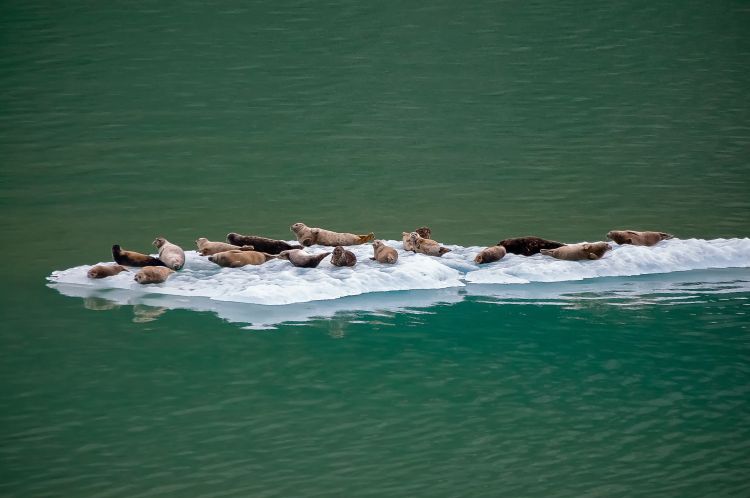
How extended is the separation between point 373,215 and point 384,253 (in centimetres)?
400

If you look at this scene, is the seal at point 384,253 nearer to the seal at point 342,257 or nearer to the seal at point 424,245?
the seal at point 342,257

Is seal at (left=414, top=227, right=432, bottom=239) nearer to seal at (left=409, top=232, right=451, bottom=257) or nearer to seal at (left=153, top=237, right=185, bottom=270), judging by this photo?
seal at (left=409, top=232, right=451, bottom=257)

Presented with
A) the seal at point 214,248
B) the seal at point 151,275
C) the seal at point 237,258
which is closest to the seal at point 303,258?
the seal at point 237,258

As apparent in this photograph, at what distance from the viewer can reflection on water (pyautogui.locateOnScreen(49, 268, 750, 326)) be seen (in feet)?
47.4

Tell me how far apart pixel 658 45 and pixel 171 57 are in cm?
1076

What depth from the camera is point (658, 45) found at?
99.3 ft

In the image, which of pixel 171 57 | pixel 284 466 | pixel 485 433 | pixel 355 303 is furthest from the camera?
pixel 171 57

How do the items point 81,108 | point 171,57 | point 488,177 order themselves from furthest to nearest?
point 171,57 → point 81,108 → point 488,177

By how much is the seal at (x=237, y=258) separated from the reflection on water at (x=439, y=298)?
101 centimetres

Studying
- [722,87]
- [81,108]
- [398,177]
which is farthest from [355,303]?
[722,87]

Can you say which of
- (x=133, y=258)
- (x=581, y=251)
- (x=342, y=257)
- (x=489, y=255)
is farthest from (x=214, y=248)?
(x=581, y=251)

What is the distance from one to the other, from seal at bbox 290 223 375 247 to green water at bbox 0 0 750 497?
136cm

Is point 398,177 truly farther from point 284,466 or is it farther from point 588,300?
point 284,466

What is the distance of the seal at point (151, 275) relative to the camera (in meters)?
15.4
